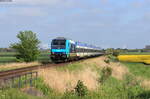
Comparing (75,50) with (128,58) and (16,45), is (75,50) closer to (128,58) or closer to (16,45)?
(16,45)

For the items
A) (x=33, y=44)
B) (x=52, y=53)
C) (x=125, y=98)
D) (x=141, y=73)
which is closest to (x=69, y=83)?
(x=125, y=98)

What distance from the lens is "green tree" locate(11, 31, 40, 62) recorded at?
5181 cm

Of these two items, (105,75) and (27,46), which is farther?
(27,46)

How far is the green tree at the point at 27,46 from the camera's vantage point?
170 ft

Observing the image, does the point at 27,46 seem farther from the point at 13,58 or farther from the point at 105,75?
the point at 13,58

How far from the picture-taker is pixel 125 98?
61.9 feet

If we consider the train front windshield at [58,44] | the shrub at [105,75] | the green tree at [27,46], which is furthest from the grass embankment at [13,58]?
the shrub at [105,75]

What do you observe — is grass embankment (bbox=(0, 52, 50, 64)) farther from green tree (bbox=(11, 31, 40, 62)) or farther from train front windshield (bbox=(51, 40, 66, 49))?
train front windshield (bbox=(51, 40, 66, 49))

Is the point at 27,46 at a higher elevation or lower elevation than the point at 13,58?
higher

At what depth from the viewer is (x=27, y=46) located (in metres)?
51.6

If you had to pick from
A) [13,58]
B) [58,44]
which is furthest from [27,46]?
[13,58]

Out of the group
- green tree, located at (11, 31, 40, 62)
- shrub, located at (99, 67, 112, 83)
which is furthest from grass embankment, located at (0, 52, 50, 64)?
shrub, located at (99, 67, 112, 83)

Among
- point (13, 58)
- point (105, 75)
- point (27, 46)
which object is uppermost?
point (27, 46)

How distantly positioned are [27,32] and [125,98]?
115ft
